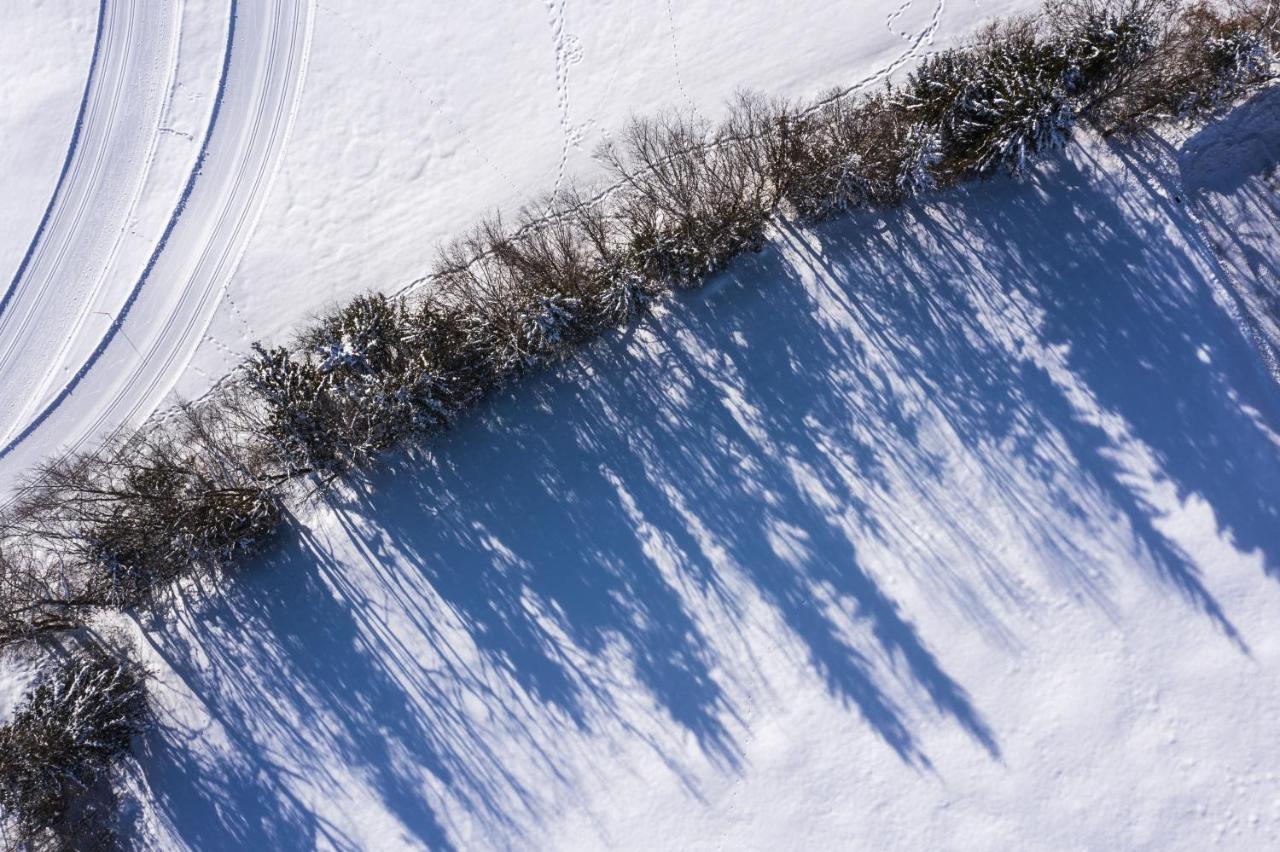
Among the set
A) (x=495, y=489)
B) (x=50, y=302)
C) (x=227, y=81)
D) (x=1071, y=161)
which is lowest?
(x=1071, y=161)

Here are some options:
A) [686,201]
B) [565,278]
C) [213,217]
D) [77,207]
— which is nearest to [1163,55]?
[686,201]

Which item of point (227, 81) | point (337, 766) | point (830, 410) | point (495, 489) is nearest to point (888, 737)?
point (830, 410)

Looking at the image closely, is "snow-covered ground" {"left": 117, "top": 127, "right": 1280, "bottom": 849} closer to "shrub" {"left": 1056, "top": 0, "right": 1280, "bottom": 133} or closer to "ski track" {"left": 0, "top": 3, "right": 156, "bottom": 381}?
"shrub" {"left": 1056, "top": 0, "right": 1280, "bottom": 133}

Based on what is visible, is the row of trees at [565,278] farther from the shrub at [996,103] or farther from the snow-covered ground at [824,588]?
the snow-covered ground at [824,588]

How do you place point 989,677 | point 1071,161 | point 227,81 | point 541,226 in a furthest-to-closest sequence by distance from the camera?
point 227,81 → point 541,226 → point 1071,161 → point 989,677

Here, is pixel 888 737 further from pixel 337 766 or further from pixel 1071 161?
pixel 1071 161

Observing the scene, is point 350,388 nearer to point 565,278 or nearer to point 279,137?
point 565,278
